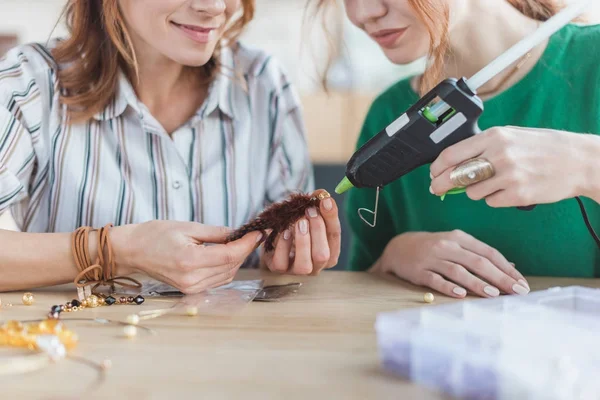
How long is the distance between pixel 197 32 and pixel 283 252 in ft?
1.57

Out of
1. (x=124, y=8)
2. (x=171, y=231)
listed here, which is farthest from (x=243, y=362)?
(x=124, y=8)

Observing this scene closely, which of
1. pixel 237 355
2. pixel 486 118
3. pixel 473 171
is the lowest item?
pixel 237 355

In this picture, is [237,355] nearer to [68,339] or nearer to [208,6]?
[68,339]

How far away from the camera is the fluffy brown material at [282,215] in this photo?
100 centimetres

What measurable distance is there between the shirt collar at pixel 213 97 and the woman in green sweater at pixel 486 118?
12.7 inches

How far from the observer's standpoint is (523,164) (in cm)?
85

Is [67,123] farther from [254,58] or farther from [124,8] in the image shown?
[254,58]

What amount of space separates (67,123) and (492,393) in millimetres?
1006

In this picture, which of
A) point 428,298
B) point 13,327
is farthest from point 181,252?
point 428,298

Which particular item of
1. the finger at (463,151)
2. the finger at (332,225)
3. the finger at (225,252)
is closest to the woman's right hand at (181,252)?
the finger at (225,252)

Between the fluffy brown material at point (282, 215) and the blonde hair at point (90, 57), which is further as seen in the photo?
the blonde hair at point (90, 57)

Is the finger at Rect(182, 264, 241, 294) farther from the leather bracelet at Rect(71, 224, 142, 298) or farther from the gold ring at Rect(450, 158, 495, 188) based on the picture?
the gold ring at Rect(450, 158, 495, 188)

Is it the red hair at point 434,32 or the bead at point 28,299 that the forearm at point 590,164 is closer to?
the red hair at point 434,32

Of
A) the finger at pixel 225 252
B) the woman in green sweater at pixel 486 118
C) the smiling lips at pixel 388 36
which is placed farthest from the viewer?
the smiling lips at pixel 388 36
